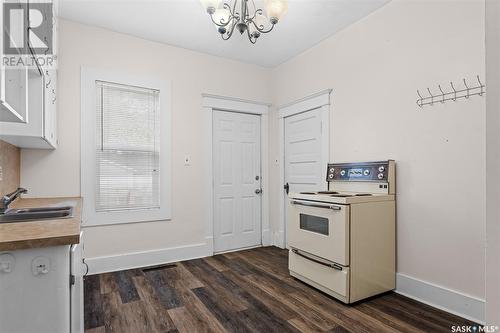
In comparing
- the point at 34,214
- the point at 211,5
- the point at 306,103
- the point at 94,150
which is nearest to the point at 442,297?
the point at 306,103

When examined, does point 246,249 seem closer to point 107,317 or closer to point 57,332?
point 107,317

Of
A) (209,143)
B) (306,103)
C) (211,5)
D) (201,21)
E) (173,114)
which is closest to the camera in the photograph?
(211,5)

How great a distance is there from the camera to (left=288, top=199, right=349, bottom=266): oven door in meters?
2.32

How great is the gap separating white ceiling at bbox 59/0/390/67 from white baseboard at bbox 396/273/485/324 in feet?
8.66

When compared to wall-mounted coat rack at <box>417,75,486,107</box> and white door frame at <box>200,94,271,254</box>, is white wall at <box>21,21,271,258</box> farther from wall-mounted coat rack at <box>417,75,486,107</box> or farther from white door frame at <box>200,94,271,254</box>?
wall-mounted coat rack at <box>417,75,486,107</box>

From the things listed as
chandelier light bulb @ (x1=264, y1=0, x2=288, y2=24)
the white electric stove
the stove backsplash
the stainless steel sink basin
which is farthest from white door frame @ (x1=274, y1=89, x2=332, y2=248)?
the stove backsplash

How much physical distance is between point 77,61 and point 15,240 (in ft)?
8.67

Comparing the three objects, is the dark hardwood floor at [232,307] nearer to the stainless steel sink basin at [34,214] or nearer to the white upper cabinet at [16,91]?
the stainless steel sink basin at [34,214]

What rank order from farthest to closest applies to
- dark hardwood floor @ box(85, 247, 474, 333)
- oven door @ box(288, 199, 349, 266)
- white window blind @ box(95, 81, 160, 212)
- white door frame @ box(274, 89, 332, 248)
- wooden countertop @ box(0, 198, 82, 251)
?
1. white door frame @ box(274, 89, 332, 248)
2. white window blind @ box(95, 81, 160, 212)
3. oven door @ box(288, 199, 349, 266)
4. dark hardwood floor @ box(85, 247, 474, 333)
5. wooden countertop @ box(0, 198, 82, 251)

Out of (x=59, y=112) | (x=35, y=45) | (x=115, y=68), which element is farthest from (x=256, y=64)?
(x=35, y=45)

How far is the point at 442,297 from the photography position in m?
2.23

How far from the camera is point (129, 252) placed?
324 cm

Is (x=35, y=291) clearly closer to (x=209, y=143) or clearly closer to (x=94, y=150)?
(x=94, y=150)

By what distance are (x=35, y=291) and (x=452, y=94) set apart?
9.62 ft
